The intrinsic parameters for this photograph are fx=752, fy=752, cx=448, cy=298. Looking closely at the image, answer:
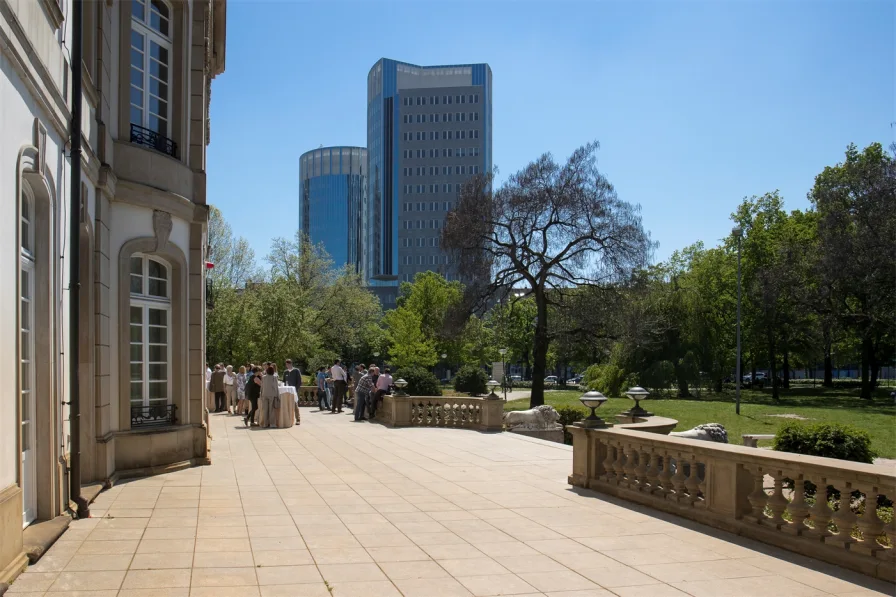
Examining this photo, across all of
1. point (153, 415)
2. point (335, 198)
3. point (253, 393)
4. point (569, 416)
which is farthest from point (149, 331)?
point (335, 198)

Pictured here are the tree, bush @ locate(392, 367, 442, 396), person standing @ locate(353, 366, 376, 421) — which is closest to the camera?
person standing @ locate(353, 366, 376, 421)

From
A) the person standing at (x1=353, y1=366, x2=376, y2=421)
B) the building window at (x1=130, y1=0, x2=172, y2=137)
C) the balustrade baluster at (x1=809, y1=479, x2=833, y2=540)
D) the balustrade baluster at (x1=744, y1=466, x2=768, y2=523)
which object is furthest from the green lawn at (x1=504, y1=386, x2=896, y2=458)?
the building window at (x1=130, y1=0, x2=172, y2=137)

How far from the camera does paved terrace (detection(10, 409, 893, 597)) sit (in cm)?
597

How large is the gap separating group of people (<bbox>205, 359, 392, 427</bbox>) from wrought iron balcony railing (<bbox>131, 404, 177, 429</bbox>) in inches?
282

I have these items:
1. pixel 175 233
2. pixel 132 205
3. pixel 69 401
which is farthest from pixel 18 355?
pixel 175 233

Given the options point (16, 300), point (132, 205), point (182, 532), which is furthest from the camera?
point (132, 205)

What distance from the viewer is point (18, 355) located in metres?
6.53

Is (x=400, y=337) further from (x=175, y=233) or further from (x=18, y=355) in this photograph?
(x=18, y=355)

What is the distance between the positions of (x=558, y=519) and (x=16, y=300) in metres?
6.07

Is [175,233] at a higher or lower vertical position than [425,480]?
higher

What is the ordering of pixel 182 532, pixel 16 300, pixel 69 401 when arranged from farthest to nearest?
pixel 69 401, pixel 182 532, pixel 16 300

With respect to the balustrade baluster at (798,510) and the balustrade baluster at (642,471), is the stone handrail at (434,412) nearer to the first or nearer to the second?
the balustrade baluster at (642,471)

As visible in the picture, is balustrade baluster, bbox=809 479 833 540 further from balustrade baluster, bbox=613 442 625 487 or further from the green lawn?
the green lawn

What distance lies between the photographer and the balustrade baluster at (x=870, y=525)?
6.25 meters
